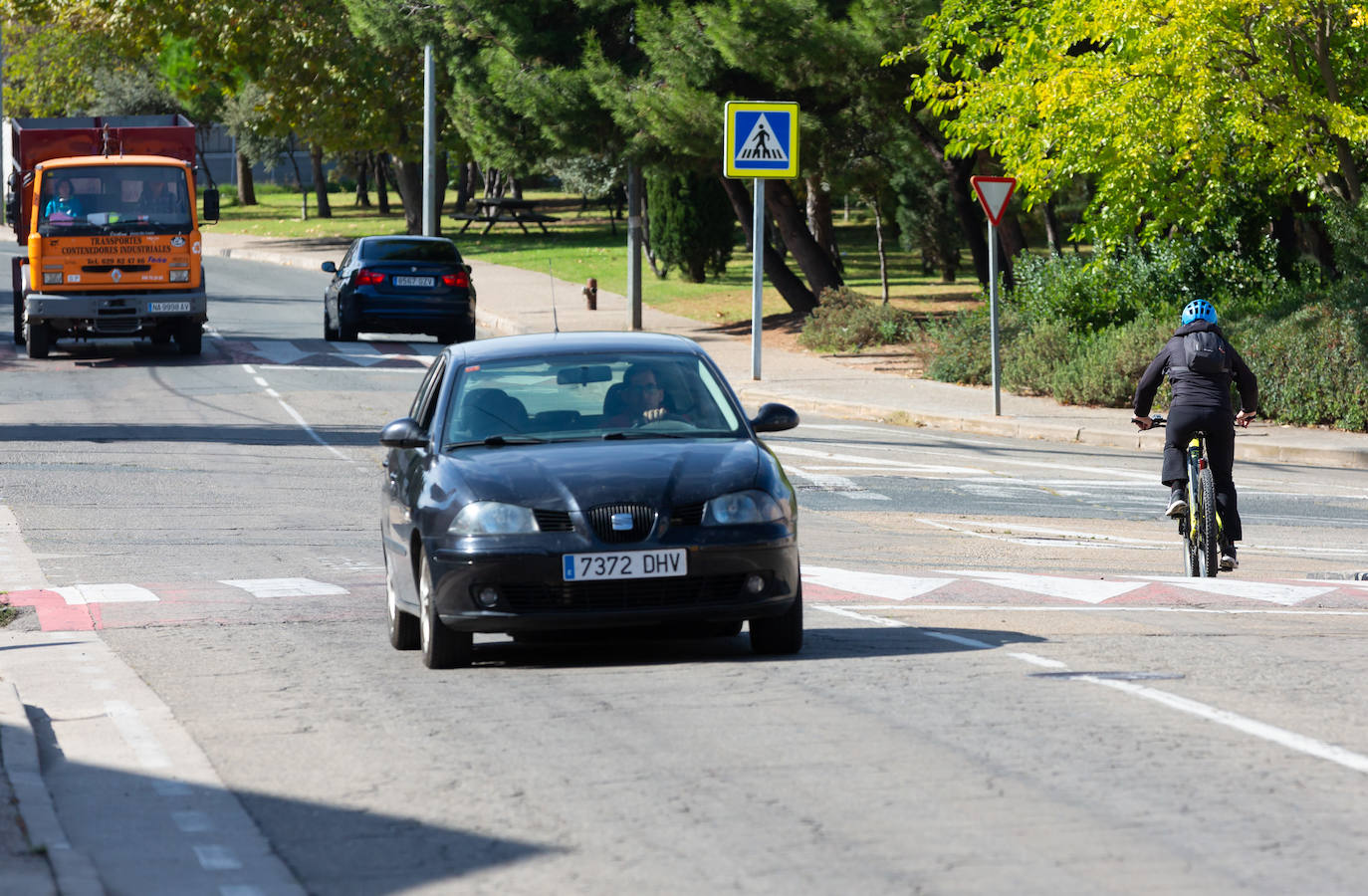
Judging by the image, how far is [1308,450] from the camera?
20.0 metres

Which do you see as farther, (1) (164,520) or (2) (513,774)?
(1) (164,520)

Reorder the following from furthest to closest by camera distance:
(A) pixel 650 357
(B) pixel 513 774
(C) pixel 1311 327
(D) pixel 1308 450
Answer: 1. (C) pixel 1311 327
2. (D) pixel 1308 450
3. (A) pixel 650 357
4. (B) pixel 513 774

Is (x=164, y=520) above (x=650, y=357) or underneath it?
underneath

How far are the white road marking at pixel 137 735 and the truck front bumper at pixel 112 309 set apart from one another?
2067cm

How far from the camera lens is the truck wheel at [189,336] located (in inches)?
1153

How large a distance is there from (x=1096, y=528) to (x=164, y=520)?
6.94m

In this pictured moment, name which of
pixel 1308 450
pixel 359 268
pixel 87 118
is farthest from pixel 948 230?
pixel 1308 450

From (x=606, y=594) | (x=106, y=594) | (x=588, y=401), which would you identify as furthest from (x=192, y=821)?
(x=106, y=594)

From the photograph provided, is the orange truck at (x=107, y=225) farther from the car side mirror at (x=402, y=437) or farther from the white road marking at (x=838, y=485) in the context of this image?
the car side mirror at (x=402, y=437)

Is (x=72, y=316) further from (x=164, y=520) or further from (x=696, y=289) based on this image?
(x=696, y=289)

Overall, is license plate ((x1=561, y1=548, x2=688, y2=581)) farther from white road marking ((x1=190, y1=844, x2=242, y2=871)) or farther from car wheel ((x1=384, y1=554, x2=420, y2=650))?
white road marking ((x1=190, y1=844, x2=242, y2=871))

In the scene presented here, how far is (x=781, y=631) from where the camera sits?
29.2 feet

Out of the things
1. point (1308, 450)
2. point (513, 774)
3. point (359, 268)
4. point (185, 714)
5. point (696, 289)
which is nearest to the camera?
point (513, 774)

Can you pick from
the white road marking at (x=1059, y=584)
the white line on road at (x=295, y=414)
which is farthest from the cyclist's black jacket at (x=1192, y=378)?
the white line on road at (x=295, y=414)
